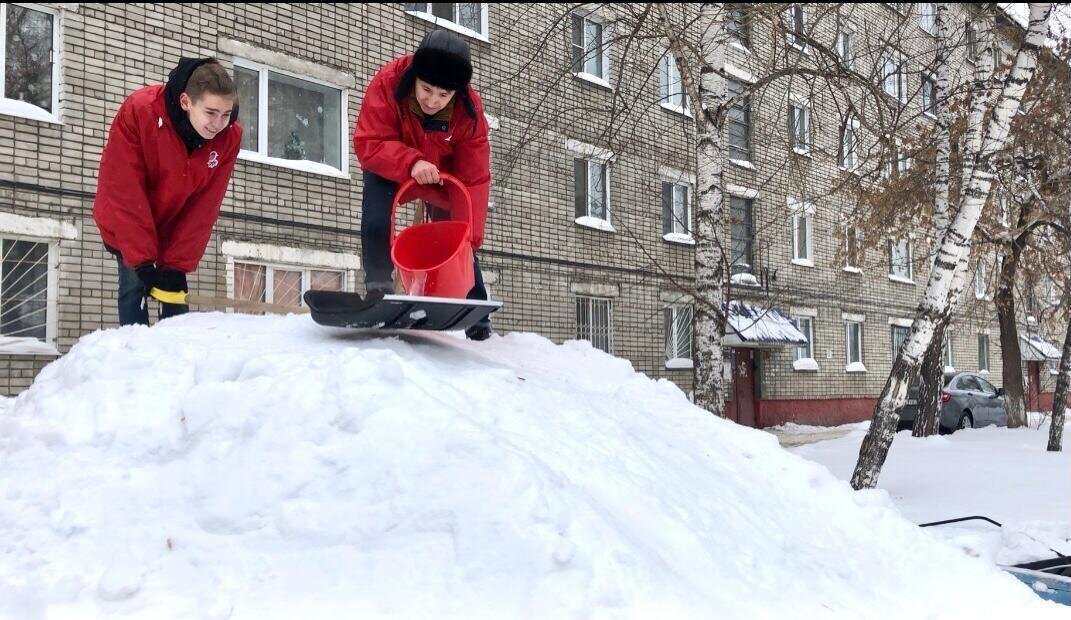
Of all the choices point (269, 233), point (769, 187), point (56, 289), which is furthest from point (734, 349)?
point (56, 289)

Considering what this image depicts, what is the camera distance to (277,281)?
1026cm

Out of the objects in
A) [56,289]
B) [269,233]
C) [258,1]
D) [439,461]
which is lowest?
[439,461]

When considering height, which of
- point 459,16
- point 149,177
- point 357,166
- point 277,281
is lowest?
point 277,281

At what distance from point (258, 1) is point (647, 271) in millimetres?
7874

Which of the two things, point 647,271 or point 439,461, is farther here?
point 647,271

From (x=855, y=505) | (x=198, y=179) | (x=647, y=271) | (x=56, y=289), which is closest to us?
(x=855, y=505)

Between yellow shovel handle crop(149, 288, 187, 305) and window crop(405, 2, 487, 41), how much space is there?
8408mm

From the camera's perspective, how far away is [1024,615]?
3156 millimetres

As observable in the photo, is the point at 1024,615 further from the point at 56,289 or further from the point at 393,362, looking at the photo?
the point at 56,289

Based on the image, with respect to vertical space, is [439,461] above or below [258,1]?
below

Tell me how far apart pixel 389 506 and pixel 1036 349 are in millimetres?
28681

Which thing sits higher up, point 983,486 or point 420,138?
point 420,138

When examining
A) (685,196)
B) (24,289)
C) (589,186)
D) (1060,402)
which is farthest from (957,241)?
(685,196)

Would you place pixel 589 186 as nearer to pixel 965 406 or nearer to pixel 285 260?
pixel 285 260
